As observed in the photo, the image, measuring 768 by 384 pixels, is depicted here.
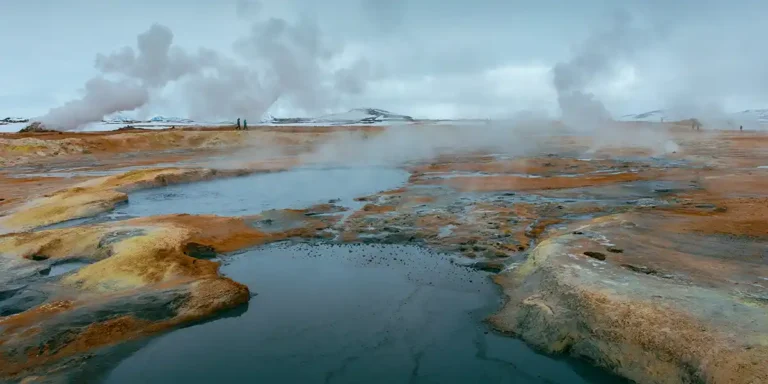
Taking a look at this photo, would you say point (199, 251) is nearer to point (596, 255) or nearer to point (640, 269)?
point (596, 255)

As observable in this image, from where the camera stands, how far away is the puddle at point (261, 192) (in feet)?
43.3

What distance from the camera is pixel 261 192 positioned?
15945 mm

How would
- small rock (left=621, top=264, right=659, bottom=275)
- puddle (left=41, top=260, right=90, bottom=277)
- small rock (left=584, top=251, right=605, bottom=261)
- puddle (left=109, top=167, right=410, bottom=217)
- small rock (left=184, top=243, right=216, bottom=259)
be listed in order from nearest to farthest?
small rock (left=621, top=264, right=659, bottom=275) < small rock (left=584, top=251, right=605, bottom=261) < puddle (left=41, top=260, right=90, bottom=277) < small rock (left=184, top=243, right=216, bottom=259) < puddle (left=109, top=167, right=410, bottom=217)

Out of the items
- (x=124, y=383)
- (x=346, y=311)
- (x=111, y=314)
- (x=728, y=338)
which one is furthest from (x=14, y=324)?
(x=728, y=338)

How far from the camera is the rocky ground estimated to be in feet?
15.7

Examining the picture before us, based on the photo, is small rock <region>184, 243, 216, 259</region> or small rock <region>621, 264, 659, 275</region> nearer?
small rock <region>621, 264, 659, 275</region>

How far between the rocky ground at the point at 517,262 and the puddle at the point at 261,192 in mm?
1018

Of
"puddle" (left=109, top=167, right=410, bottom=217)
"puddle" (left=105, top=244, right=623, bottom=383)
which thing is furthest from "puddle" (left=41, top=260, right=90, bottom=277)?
"puddle" (left=109, top=167, right=410, bottom=217)

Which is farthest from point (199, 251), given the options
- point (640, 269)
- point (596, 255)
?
point (640, 269)

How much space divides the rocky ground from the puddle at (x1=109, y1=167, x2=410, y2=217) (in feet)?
3.34

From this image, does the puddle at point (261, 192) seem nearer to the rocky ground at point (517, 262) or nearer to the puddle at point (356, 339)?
the rocky ground at point (517, 262)

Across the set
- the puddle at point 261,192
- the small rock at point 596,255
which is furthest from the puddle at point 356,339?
the puddle at point 261,192

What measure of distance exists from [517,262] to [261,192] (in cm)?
1034

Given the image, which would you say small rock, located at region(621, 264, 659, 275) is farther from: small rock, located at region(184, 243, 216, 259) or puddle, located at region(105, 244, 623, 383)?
small rock, located at region(184, 243, 216, 259)
